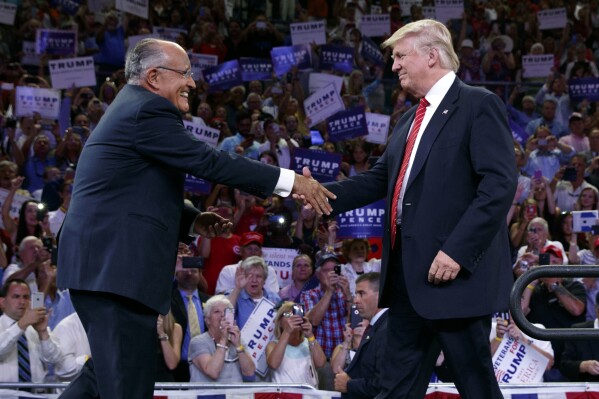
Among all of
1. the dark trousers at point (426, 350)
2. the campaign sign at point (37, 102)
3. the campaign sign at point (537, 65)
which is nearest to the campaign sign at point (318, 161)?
the campaign sign at point (37, 102)

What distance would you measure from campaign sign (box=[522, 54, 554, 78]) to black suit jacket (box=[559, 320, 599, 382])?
7.38 metres

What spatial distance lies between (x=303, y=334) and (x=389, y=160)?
3.94 m

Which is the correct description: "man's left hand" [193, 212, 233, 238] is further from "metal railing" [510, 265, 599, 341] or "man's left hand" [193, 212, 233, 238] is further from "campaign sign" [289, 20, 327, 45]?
"campaign sign" [289, 20, 327, 45]

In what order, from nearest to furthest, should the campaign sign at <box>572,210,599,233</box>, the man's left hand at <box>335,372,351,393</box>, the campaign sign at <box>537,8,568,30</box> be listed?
1. the man's left hand at <box>335,372,351,393</box>
2. the campaign sign at <box>572,210,599,233</box>
3. the campaign sign at <box>537,8,568,30</box>

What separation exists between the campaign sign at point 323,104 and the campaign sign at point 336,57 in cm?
123

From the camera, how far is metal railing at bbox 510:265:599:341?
3.65 metres

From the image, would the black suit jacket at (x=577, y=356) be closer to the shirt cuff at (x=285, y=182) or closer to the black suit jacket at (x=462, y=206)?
the black suit jacket at (x=462, y=206)

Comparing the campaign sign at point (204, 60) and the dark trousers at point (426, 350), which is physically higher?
the campaign sign at point (204, 60)

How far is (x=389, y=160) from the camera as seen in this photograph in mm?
4430

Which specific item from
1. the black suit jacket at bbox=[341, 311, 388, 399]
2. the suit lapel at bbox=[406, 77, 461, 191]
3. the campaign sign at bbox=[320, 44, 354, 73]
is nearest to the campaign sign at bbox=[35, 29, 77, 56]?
the campaign sign at bbox=[320, 44, 354, 73]

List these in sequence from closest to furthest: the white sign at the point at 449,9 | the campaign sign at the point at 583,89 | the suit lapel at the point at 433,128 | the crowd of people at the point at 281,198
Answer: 1. the suit lapel at the point at 433,128
2. the crowd of people at the point at 281,198
3. the campaign sign at the point at 583,89
4. the white sign at the point at 449,9

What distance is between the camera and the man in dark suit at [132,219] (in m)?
3.95

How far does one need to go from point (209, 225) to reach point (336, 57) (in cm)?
954

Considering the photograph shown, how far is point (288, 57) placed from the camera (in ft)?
44.4
